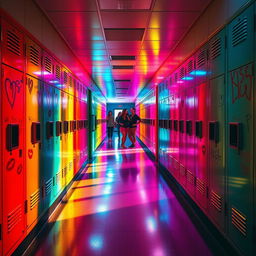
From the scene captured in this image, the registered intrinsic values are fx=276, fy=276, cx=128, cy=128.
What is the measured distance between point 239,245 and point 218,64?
5.40ft

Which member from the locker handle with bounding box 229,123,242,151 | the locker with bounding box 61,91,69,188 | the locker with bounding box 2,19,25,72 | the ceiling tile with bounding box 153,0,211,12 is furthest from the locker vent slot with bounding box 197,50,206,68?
the locker with bounding box 61,91,69,188

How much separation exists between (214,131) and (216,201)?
718 millimetres

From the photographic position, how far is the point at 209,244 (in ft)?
8.96

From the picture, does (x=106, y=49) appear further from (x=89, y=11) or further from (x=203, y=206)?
(x=203, y=206)

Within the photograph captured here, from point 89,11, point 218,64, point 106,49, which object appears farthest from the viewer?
point 106,49

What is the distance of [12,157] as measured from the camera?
2273 millimetres

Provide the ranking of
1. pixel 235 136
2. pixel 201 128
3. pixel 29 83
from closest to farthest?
pixel 235 136 < pixel 29 83 < pixel 201 128

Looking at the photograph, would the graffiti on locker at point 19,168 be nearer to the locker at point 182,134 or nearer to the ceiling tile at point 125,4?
the ceiling tile at point 125,4

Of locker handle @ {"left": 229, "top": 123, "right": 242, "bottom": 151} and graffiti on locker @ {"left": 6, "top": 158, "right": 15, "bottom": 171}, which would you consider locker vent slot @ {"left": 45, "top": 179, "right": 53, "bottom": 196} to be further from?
locker handle @ {"left": 229, "top": 123, "right": 242, "bottom": 151}

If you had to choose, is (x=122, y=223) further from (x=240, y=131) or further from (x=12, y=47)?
(x=12, y=47)

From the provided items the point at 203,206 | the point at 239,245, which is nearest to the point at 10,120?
the point at 239,245

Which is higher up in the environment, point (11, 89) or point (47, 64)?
point (47, 64)

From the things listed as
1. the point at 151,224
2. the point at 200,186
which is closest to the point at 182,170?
the point at 200,186

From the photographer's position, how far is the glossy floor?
2.62 metres
